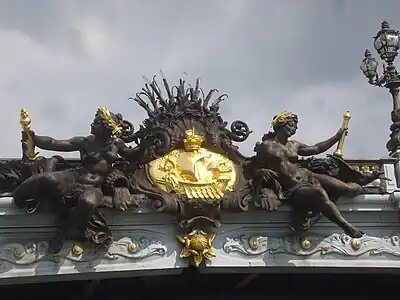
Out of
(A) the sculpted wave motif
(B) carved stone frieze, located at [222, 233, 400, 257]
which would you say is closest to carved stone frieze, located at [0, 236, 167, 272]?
(A) the sculpted wave motif

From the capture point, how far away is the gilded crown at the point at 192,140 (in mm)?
12461

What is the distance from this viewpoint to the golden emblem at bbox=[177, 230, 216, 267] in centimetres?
1196

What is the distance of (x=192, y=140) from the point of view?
40.9 ft

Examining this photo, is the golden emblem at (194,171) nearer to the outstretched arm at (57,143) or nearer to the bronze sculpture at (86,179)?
the bronze sculpture at (86,179)

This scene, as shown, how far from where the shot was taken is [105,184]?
38.6 ft

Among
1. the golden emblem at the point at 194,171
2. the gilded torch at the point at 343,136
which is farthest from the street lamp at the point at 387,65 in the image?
the golden emblem at the point at 194,171

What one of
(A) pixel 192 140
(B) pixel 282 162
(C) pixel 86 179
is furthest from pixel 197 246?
(C) pixel 86 179

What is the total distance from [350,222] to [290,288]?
192cm

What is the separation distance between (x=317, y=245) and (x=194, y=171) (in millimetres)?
2407

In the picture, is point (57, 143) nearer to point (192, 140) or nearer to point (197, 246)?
point (192, 140)

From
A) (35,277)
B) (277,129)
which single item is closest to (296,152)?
(277,129)

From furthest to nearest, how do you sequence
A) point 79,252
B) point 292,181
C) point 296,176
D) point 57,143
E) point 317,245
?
point 317,245 → point 296,176 → point 292,181 → point 57,143 → point 79,252

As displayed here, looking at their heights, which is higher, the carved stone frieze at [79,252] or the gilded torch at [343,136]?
the gilded torch at [343,136]

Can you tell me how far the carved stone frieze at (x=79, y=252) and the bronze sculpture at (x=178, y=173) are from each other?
→ 185mm
